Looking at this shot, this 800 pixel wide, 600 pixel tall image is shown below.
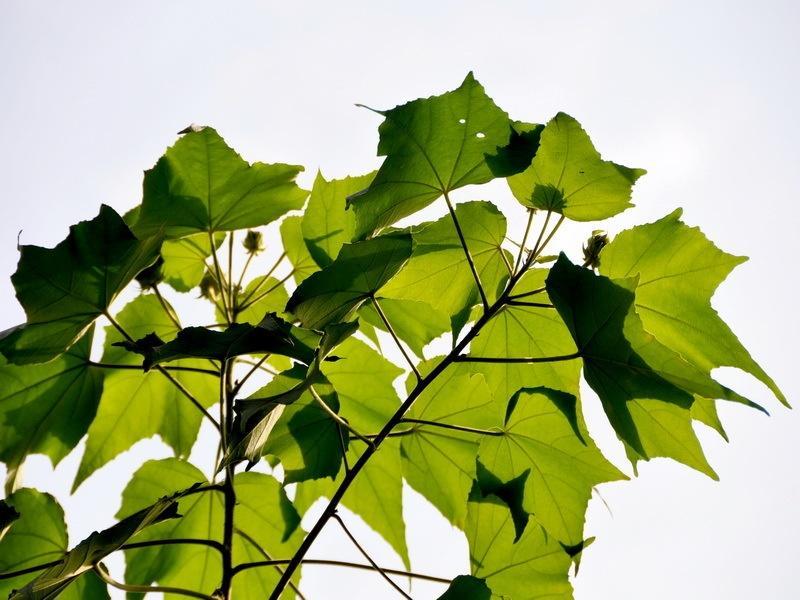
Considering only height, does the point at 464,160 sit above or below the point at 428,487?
above

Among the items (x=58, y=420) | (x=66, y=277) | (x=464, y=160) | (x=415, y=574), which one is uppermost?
(x=464, y=160)

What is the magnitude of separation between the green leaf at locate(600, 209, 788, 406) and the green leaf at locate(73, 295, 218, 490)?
2.83ft

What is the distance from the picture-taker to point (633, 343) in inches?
35.8

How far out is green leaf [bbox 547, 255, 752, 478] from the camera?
0.88 m

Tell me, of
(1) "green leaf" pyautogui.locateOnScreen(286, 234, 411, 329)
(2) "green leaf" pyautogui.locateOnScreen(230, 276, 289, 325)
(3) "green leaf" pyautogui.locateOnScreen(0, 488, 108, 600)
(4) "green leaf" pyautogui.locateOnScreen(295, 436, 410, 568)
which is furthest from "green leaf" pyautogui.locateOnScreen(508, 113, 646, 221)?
(3) "green leaf" pyautogui.locateOnScreen(0, 488, 108, 600)

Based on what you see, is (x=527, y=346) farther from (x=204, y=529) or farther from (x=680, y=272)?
(x=204, y=529)

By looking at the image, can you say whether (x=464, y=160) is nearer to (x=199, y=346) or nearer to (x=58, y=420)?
(x=199, y=346)

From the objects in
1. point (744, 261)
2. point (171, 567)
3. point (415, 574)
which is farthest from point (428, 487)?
point (744, 261)

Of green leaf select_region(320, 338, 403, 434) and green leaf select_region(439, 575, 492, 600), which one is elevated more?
green leaf select_region(320, 338, 403, 434)

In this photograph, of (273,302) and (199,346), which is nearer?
(199,346)

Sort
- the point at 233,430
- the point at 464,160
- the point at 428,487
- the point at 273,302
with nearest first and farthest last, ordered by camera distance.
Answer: the point at 233,430
the point at 464,160
the point at 428,487
the point at 273,302

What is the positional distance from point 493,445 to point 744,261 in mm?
455

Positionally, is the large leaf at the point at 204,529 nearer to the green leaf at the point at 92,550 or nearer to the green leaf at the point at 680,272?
the green leaf at the point at 92,550

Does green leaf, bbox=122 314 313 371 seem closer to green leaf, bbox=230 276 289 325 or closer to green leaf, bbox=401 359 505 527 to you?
green leaf, bbox=401 359 505 527
